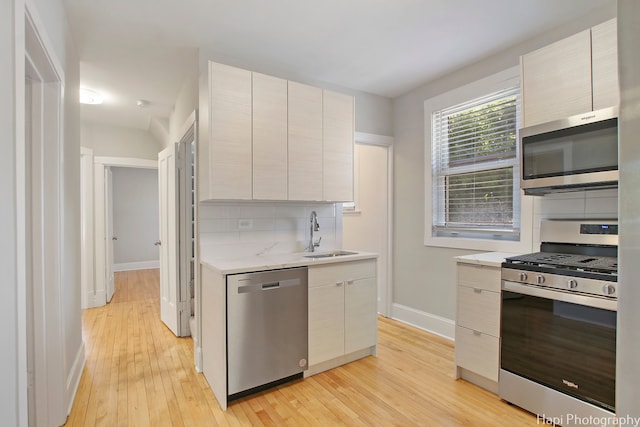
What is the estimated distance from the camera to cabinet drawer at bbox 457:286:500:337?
2.21 metres

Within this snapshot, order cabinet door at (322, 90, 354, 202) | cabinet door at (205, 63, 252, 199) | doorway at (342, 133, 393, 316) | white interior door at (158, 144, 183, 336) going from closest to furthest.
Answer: cabinet door at (205, 63, 252, 199), cabinet door at (322, 90, 354, 202), white interior door at (158, 144, 183, 336), doorway at (342, 133, 393, 316)

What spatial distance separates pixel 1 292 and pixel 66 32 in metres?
2.10

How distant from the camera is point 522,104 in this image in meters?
2.31

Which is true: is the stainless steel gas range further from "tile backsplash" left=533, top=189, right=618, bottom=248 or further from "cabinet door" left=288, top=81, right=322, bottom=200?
"cabinet door" left=288, top=81, right=322, bottom=200

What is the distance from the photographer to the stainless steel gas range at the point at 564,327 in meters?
1.73

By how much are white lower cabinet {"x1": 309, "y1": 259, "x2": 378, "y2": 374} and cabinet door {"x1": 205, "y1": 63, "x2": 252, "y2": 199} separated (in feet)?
2.88

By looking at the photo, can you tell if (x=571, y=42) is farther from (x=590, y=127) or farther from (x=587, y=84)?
(x=590, y=127)

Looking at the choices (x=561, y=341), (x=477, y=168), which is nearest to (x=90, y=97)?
(x=477, y=168)

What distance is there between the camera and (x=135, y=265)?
747cm

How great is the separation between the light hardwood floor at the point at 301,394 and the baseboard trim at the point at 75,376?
5cm

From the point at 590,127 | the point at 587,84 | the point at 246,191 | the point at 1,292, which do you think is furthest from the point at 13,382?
the point at 587,84

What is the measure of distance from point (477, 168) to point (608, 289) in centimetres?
161

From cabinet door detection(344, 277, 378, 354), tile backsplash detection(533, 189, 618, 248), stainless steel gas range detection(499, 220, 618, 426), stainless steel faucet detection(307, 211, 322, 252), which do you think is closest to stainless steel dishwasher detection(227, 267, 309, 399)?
cabinet door detection(344, 277, 378, 354)

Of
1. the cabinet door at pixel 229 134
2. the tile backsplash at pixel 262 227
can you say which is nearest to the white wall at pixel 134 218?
the tile backsplash at pixel 262 227
